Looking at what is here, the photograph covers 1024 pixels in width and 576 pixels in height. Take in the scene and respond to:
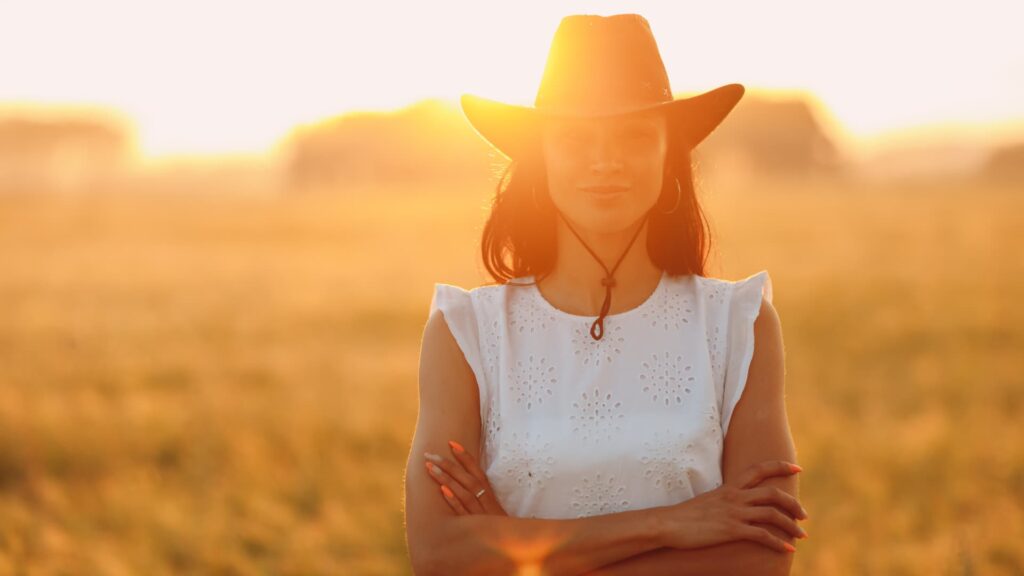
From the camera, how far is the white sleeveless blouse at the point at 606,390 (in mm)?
2520

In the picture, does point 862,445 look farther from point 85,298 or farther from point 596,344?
point 85,298

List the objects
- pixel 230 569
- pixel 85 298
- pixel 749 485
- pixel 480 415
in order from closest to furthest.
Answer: pixel 749 485
pixel 480 415
pixel 230 569
pixel 85 298

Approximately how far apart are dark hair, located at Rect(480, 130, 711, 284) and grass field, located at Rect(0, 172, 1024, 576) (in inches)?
10.7

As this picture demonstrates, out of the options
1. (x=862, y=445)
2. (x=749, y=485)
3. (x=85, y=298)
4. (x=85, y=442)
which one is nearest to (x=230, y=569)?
(x=85, y=442)

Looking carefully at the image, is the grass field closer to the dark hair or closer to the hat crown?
the dark hair

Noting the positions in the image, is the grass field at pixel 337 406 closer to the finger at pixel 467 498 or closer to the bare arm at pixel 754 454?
the bare arm at pixel 754 454

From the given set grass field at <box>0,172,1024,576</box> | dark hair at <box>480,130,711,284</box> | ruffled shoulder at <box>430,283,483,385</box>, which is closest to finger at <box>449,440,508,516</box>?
ruffled shoulder at <box>430,283,483,385</box>

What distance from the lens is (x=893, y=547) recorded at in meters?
5.61

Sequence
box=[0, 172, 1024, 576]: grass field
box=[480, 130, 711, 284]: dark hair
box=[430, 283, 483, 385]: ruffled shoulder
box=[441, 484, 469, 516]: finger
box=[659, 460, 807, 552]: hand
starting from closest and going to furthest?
box=[659, 460, 807, 552]: hand → box=[441, 484, 469, 516]: finger → box=[430, 283, 483, 385]: ruffled shoulder → box=[480, 130, 711, 284]: dark hair → box=[0, 172, 1024, 576]: grass field

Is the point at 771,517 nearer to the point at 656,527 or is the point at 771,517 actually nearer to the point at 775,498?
the point at 775,498

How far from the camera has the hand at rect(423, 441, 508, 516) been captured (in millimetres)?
2557

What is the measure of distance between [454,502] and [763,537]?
2.33 feet

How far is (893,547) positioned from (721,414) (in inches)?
137

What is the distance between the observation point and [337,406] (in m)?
8.89
